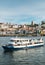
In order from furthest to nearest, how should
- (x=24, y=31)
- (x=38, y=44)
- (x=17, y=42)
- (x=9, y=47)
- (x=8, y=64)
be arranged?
1. (x=24, y=31)
2. (x=38, y=44)
3. (x=17, y=42)
4. (x=9, y=47)
5. (x=8, y=64)

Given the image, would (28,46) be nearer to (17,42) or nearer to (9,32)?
(17,42)

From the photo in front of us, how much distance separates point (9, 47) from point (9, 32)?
84.4 metres

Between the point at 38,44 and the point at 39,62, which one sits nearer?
the point at 39,62

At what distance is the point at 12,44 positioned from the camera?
31609mm

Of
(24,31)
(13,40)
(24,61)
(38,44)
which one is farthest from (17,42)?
(24,31)

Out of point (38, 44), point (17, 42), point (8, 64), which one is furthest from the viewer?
point (38, 44)

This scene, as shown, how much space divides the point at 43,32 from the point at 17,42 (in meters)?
83.0

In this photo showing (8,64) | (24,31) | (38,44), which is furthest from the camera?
(24,31)

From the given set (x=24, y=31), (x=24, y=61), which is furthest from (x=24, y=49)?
(x=24, y=31)

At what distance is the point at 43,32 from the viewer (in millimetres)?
115125

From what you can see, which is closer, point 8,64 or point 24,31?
point 8,64

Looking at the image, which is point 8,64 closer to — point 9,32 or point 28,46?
point 28,46

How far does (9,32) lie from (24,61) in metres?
92.9

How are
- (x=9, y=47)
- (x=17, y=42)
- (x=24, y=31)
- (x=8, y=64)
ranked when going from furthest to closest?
(x=24, y=31) < (x=17, y=42) < (x=9, y=47) < (x=8, y=64)
